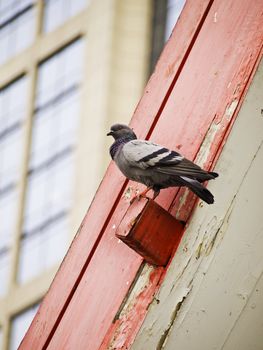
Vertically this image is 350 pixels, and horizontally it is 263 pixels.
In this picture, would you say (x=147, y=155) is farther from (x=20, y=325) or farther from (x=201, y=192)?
(x=20, y=325)

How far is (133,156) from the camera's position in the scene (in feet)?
13.2

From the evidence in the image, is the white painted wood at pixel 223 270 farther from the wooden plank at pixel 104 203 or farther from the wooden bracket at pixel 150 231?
the wooden plank at pixel 104 203

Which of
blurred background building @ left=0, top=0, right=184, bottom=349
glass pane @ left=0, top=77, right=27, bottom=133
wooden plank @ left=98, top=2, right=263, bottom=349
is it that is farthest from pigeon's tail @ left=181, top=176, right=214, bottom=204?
glass pane @ left=0, top=77, right=27, bottom=133

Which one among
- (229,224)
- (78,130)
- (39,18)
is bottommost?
(229,224)

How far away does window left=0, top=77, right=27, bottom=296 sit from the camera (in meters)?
26.2

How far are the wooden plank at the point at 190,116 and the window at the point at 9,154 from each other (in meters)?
21.7

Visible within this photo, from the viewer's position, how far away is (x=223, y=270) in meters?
3.44

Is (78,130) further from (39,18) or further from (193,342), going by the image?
(193,342)

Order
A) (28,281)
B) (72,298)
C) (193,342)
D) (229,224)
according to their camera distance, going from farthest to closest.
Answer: (28,281), (72,298), (229,224), (193,342)

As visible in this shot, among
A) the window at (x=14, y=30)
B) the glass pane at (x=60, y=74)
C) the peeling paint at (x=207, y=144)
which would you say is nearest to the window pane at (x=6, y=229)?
the glass pane at (x=60, y=74)

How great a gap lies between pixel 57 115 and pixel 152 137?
22821mm

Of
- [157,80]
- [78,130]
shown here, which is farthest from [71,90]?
[157,80]

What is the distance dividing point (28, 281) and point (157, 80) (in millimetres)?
20259

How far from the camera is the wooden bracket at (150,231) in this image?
3553 millimetres
